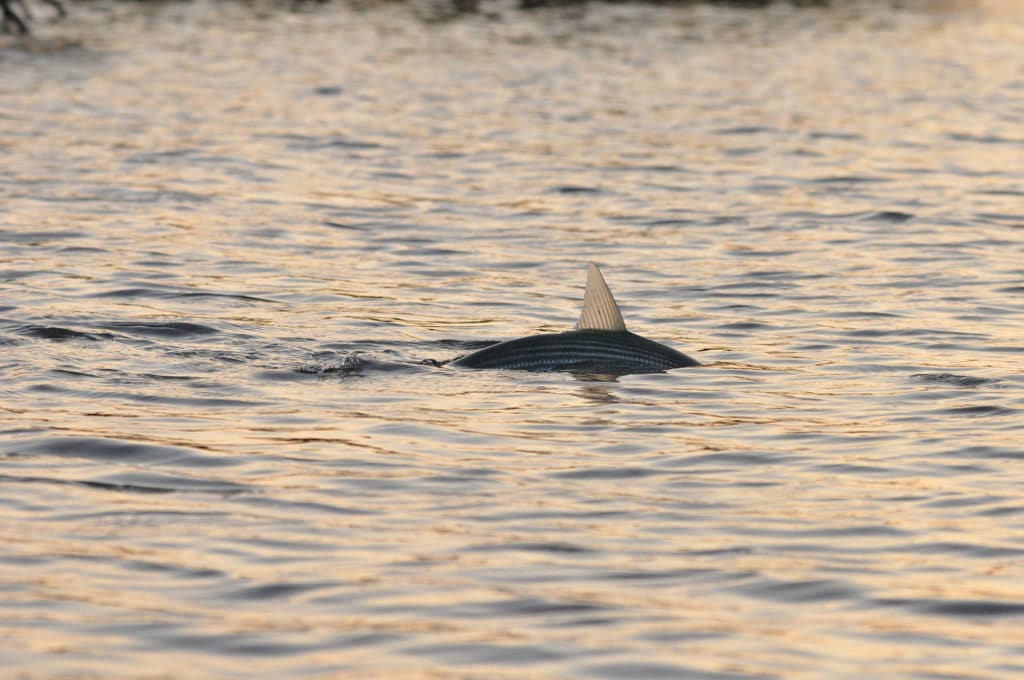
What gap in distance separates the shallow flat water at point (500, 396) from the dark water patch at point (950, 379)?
0.04 m

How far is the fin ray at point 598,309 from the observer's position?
531 inches

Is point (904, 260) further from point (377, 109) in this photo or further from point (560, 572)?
point (377, 109)

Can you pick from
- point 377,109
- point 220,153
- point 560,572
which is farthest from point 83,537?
point 377,109

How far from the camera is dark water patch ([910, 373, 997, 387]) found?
14.2m

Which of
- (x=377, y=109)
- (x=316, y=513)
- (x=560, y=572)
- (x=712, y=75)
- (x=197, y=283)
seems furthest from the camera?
(x=712, y=75)

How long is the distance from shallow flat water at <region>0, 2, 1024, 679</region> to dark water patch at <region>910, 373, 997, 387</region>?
0.04 metres

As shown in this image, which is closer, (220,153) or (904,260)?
(904,260)

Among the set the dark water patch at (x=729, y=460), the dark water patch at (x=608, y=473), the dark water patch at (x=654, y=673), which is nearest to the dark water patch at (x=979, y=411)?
the dark water patch at (x=729, y=460)

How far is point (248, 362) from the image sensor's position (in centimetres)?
1458

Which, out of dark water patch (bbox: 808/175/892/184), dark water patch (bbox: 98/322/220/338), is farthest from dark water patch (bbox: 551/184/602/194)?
dark water patch (bbox: 98/322/220/338)

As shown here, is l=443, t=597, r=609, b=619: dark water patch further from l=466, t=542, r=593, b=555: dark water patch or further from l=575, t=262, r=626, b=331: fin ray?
l=575, t=262, r=626, b=331: fin ray

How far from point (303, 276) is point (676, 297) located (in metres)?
3.81

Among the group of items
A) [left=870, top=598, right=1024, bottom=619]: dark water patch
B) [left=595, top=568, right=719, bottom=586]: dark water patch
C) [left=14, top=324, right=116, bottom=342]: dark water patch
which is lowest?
[left=870, top=598, right=1024, bottom=619]: dark water patch

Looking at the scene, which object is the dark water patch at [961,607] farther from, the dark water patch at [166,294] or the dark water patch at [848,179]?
the dark water patch at [848,179]
